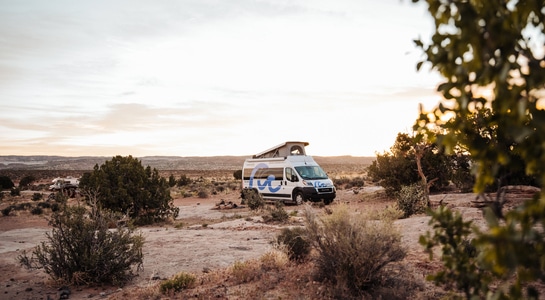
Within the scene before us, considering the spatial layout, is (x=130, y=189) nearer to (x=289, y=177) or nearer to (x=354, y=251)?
(x=289, y=177)

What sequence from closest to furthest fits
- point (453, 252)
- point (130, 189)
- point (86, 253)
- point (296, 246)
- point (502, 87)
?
point (502, 87)
point (453, 252)
point (86, 253)
point (296, 246)
point (130, 189)

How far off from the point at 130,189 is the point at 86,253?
10235mm

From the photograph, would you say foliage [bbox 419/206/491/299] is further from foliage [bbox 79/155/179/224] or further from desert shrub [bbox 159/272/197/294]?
foliage [bbox 79/155/179/224]

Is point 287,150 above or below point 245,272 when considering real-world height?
above

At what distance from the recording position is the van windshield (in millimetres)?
21578

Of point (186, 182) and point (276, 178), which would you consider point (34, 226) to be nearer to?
point (276, 178)

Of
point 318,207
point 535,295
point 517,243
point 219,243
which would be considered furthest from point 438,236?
point 318,207

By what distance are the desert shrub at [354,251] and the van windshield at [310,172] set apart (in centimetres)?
1470

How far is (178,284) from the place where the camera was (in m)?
6.87

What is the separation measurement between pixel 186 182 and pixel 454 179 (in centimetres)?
3314

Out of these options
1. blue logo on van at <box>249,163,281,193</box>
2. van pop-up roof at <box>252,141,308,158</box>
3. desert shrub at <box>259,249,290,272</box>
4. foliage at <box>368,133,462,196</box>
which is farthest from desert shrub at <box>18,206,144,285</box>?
foliage at <box>368,133,462,196</box>

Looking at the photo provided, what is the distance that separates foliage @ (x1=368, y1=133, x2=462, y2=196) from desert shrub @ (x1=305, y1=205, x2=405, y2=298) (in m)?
16.7

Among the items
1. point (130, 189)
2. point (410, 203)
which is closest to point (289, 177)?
point (410, 203)

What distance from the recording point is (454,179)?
21.8 m
